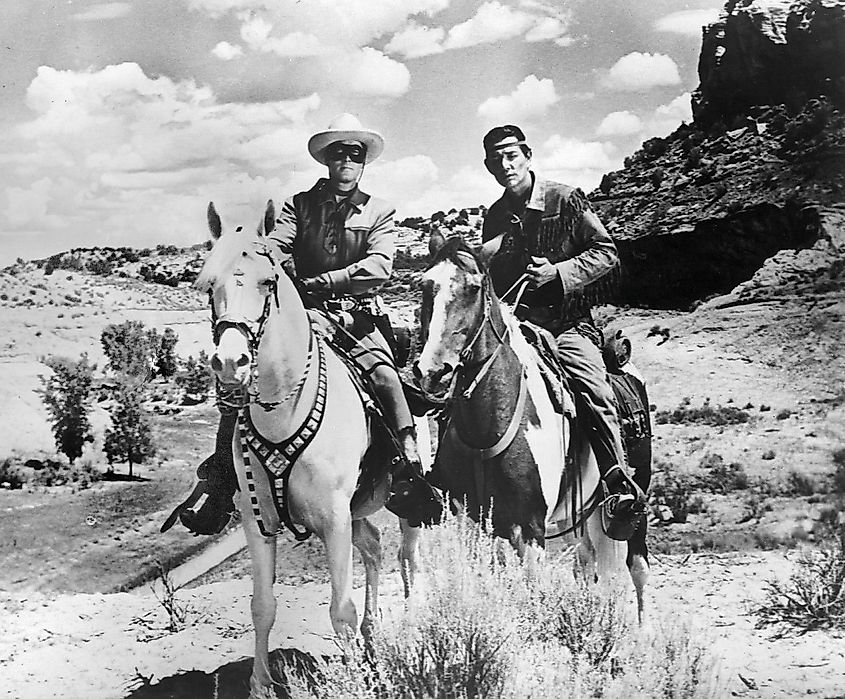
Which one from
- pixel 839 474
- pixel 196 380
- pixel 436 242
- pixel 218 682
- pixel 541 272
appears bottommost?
pixel 218 682

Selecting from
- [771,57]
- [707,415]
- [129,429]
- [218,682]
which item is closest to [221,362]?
[218,682]

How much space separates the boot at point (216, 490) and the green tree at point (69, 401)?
1546 mm

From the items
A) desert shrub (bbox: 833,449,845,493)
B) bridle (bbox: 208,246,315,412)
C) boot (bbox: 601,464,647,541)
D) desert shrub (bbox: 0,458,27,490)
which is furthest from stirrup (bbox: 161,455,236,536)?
desert shrub (bbox: 833,449,845,493)

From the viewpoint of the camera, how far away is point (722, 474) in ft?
19.5

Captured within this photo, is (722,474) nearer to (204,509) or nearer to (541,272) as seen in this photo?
(541,272)

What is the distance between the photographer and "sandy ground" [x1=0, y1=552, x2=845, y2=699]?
16.3 feet

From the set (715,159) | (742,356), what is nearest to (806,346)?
(742,356)

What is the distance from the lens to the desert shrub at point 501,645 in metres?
4.17

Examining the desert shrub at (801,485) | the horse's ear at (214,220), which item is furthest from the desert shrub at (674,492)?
the horse's ear at (214,220)

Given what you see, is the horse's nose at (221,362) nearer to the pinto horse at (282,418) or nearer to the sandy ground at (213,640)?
the pinto horse at (282,418)

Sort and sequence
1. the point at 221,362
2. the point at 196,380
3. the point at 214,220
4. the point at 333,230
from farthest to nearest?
the point at 196,380
the point at 333,230
the point at 214,220
the point at 221,362

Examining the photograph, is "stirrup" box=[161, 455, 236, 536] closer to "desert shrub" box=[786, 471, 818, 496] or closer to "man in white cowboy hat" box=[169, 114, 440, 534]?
"man in white cowboy hat" box=[169, 114, 440, 534]

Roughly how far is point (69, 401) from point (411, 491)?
102 inches

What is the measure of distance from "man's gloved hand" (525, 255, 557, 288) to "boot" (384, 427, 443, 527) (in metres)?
1.02
